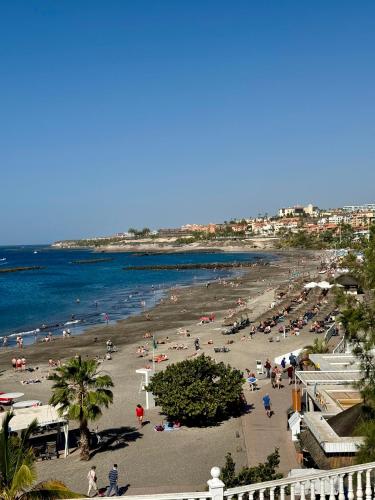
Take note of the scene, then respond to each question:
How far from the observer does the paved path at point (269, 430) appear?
1543 centimetres

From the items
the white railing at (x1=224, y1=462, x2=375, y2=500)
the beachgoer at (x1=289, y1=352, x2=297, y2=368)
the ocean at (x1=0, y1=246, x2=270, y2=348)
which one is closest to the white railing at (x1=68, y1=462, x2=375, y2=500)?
the white railing at (x1=224, y1=462, x2=375, y2=500)

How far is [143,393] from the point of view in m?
24.3

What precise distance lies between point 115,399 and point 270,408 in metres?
7.03

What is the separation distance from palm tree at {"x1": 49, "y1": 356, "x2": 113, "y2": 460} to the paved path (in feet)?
15.5

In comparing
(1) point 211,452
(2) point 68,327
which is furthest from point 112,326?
(1) point 211,452

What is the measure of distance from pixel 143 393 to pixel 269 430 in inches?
310

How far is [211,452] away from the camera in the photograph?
54.3 feet

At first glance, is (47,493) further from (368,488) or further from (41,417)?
(41,417)

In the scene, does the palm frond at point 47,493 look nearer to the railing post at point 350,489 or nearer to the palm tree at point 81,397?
the railing post at point 350,489

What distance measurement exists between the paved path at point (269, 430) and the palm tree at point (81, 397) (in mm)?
4726

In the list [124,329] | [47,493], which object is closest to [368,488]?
[47,493]

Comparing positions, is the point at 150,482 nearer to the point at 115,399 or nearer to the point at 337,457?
the point at 337,457

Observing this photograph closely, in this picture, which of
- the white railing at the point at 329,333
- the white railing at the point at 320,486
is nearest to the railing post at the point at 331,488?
the white railing at the point at 320,486

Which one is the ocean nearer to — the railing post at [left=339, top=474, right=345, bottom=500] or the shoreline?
the shoreline
